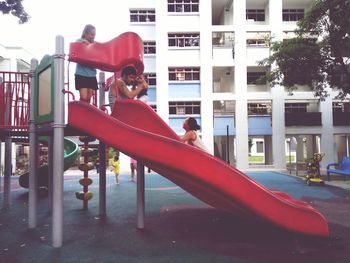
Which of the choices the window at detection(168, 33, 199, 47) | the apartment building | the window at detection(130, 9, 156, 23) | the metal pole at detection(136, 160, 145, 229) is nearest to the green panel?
the metal pole at detection(136, 160, 145, 229)

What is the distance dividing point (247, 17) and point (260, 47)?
11.0 ft

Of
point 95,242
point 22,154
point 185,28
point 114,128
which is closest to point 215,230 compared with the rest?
point 95,242

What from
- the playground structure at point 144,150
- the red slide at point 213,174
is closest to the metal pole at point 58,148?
the playground structure at point 144,150

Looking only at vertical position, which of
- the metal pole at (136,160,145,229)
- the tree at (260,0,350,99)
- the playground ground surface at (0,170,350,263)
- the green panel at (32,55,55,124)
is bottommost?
the playground ground surface at (0,170,350,263)

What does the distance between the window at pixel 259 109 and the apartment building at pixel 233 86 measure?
0.24ft

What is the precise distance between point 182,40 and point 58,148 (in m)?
21.5

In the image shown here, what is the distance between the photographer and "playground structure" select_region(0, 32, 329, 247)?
15.9ft

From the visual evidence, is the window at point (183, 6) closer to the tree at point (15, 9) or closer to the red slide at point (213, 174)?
the tree at point (15, 9)

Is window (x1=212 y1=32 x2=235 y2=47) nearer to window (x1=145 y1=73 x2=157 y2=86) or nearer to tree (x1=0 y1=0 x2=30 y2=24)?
window (x1=145 y1=73 x2=157 y2=86)

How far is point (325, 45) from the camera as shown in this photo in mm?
14734

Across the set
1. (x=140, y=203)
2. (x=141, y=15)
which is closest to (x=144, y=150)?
(x=140, y=203)

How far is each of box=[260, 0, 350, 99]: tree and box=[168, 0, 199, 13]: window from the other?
37.3 ft

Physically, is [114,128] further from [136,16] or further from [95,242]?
Result: [136,16]

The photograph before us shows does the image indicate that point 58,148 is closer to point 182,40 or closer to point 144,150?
point 144,150
